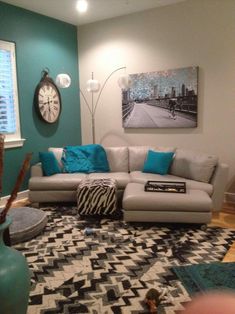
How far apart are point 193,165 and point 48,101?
2604mm

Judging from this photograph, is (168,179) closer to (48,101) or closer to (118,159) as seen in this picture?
(118,159)

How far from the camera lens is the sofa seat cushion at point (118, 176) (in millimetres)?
4109

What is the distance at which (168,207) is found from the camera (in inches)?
130

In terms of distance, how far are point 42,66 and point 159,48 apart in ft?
6.36

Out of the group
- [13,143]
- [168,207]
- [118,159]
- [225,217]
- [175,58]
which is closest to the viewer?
[168,207]

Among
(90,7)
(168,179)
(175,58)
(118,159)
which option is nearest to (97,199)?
(168,179)

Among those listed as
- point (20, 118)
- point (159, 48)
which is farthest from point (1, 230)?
point (159, 48)

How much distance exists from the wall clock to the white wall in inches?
29.9

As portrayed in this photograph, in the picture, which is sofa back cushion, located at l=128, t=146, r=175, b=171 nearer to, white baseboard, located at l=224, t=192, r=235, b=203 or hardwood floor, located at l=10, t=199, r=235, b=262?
white baseboard, located at l=224, t=192, r=235, b=203

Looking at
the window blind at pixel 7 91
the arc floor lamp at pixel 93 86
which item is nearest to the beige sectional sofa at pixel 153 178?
the window blind at pixel 7 91

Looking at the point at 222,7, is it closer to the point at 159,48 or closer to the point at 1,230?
the point at 159,48

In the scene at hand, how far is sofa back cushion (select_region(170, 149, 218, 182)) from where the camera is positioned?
393 cm

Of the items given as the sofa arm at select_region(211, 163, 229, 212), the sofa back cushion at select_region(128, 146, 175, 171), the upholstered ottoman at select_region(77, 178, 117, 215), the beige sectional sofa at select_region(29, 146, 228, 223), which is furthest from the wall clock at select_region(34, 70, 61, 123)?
the sofa arm at select_region(211, 163, 229, 212)

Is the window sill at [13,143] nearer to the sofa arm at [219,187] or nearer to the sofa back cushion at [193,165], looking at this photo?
the sofa back cushion at [193,165]
